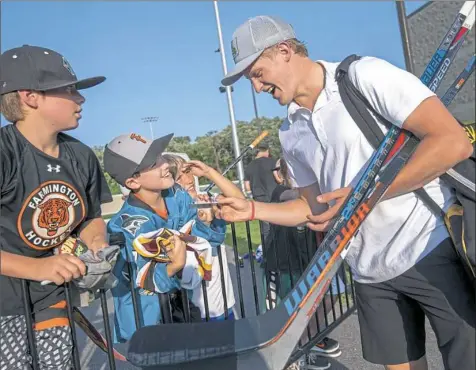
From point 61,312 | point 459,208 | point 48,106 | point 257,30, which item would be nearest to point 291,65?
point 257,30

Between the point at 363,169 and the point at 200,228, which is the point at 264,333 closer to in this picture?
the point at 363,169

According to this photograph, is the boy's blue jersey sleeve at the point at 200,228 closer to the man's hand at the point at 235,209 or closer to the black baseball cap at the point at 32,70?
the man's hand at the point at 235,209

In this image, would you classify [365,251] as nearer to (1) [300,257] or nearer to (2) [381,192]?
(2) [381,192]

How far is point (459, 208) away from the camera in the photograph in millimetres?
1454

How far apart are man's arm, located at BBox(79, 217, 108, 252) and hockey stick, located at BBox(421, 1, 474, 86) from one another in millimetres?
1484

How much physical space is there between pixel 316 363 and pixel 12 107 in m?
2.59

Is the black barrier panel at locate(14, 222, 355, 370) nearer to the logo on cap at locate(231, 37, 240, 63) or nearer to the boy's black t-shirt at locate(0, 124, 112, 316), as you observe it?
the boy's black t-shirt at locate(0, 124, 112, 316)

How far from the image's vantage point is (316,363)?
311 cm

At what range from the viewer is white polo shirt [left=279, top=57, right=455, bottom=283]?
1.40 metres

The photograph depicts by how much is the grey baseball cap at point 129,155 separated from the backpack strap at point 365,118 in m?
1.23

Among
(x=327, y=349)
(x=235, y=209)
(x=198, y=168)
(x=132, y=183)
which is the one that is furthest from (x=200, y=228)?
(x=327, y=349)

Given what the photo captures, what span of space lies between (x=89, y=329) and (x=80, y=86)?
3.67 ft

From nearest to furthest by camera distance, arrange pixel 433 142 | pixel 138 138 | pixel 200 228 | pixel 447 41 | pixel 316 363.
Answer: pixel 433 142, pixel 447 41, pixel 138 138, pixel 200 228, pixel 316 363

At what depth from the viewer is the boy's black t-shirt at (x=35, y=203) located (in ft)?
5.17
